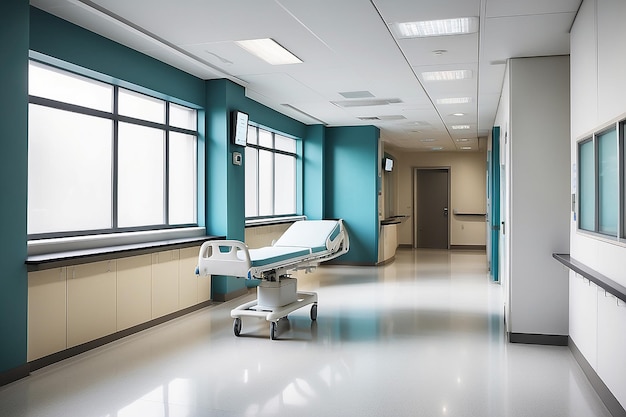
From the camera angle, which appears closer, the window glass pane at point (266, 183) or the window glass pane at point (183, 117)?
the window glass pane at point (183, 117)

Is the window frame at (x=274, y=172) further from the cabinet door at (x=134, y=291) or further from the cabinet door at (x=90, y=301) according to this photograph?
the cabinet door at (x=90, y=301)

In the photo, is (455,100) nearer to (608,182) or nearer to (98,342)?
(608,182)

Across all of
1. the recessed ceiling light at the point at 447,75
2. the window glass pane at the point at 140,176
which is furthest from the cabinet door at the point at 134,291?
the recessed ceiling light at the point at 447,75

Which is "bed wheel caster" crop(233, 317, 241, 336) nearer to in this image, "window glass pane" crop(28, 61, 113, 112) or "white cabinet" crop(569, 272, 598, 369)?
"window glass pane" crop(28, 61, 113, 112)

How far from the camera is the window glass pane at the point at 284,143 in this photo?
11484 mm

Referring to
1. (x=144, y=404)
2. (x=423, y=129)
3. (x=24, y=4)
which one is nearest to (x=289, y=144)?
(x=423, y=129)

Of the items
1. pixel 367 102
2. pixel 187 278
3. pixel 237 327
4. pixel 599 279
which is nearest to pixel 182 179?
pixel 187 278

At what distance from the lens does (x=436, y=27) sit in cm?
550

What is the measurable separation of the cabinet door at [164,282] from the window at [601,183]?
4.50m

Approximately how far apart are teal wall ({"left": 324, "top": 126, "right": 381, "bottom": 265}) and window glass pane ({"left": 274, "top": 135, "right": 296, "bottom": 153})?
38.5 inches

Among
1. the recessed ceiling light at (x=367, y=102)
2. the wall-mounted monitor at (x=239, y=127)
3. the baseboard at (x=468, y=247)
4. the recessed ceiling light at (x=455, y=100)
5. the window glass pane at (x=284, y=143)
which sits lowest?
the baseboard at (x=468, y=247)

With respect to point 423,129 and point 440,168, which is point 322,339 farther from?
point 440,168

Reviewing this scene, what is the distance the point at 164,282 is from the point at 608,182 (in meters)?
4.89

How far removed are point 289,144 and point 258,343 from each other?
689 cm
